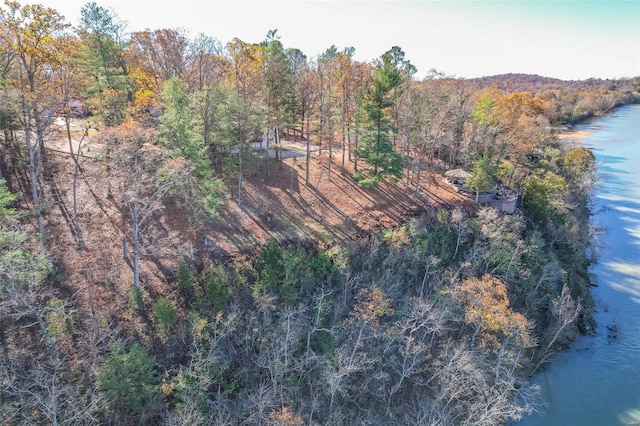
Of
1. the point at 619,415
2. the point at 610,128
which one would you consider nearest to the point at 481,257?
the point at 619,415

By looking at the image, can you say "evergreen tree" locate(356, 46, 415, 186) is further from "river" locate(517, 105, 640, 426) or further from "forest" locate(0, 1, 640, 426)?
"river" locate(517, 105, 640, 426)

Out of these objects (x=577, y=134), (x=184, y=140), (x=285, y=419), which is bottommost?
(x=285, y=419)

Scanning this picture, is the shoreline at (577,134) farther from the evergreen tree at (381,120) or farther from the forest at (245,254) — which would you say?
the evergreen tree at (381,120)

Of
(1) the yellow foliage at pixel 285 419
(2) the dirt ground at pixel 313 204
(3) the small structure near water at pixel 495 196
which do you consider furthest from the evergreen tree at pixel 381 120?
(1) the yellow foliage at pixel 285 419

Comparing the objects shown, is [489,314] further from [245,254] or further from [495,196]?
[495,196]

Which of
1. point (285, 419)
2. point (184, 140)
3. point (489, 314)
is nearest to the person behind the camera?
point (285, 419)

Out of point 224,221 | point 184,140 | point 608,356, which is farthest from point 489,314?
point 184,140

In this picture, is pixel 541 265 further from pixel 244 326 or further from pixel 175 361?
pixel 175 361
